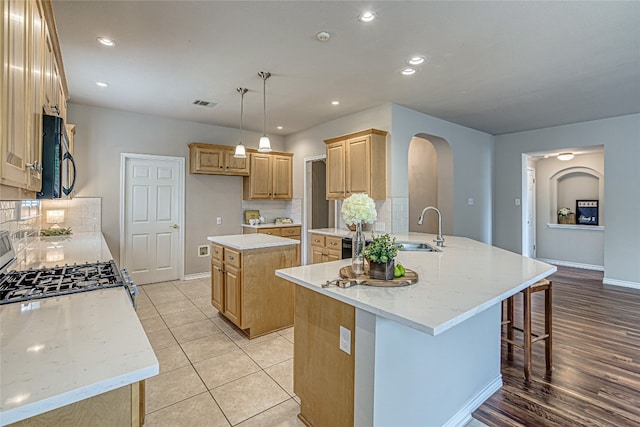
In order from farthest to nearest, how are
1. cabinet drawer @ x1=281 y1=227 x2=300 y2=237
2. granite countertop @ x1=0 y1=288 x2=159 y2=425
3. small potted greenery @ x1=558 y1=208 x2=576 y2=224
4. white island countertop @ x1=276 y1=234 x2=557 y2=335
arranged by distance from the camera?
small potted greenery @ x1=558 y1=208 x2=576 y2=224, cabinet drawer @ x1=281 y1=227 x2=300 y2=237, white island countertop @ x1=276 y1=234 x2=557 y2=335, granite countertop @ x1=0 y1=288 x2=159 y2=425

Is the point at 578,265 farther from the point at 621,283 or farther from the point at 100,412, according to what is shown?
the point at 100,412

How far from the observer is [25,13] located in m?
1.14

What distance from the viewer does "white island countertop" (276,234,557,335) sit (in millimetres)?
1263

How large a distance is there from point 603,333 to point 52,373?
4.43 m

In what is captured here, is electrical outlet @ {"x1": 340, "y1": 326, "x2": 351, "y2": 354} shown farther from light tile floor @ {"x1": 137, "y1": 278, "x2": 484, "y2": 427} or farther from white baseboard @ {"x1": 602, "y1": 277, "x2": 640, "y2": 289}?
white baseboard @ {"x1": 602, "y1": 277, "x2": 640, "y2": 289}

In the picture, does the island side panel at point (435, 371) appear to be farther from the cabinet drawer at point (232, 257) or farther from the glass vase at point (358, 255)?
the cabinet drawer at point (232, 257)

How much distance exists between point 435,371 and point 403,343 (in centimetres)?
39

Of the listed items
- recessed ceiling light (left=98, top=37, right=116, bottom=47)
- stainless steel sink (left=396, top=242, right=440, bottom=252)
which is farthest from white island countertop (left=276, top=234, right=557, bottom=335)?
recessed ceiling light (left=98, top=37, right=116, bottom=47)

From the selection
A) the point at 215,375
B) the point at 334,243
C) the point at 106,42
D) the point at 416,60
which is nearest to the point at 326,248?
the point at 334,243

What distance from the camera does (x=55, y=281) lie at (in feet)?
5.51

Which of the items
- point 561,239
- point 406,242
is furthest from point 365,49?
point 561,239

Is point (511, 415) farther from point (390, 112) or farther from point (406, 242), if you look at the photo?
point (390, 112)

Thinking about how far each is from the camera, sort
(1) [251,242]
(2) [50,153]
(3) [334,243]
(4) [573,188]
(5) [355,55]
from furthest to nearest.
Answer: (4) [573,188] < (3) [334,243] < (1) [251,242] < (5) [355,55] < (2) [50,153]

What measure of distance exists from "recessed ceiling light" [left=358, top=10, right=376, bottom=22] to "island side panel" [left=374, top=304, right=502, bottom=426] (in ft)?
7.01
